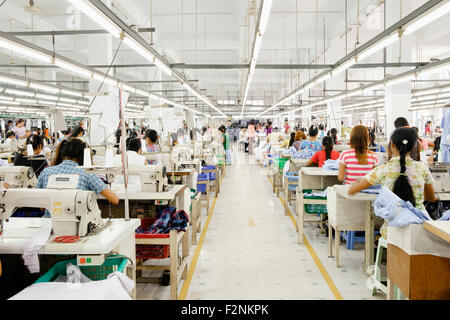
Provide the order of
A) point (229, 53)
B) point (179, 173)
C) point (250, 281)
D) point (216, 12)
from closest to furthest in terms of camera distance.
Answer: point (250, 281)
point (179, 173)
point (216, 12)
point (229, 53)

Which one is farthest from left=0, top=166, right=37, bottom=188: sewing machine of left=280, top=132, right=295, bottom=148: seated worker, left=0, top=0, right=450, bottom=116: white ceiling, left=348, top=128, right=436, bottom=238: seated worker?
left=280, top=132, right=295, bottom=148: seated worker

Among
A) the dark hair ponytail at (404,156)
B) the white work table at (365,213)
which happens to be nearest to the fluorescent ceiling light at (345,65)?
the white work table at (365,213)

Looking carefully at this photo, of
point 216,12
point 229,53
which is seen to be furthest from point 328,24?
point 229,53

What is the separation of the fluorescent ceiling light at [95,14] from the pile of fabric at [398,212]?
302cm

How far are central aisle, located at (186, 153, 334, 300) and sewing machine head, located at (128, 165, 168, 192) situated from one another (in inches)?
43.5

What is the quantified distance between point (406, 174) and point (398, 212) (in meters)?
0.68

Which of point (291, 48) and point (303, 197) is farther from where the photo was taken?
point (291, 48)

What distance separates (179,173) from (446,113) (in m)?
3.88

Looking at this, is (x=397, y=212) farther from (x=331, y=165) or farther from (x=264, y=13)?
(x=331, y=165)

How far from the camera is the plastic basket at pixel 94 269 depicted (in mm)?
2209

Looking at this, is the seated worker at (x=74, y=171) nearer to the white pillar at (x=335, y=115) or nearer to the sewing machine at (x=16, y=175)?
the sewing machine at (x=16, y=175)
